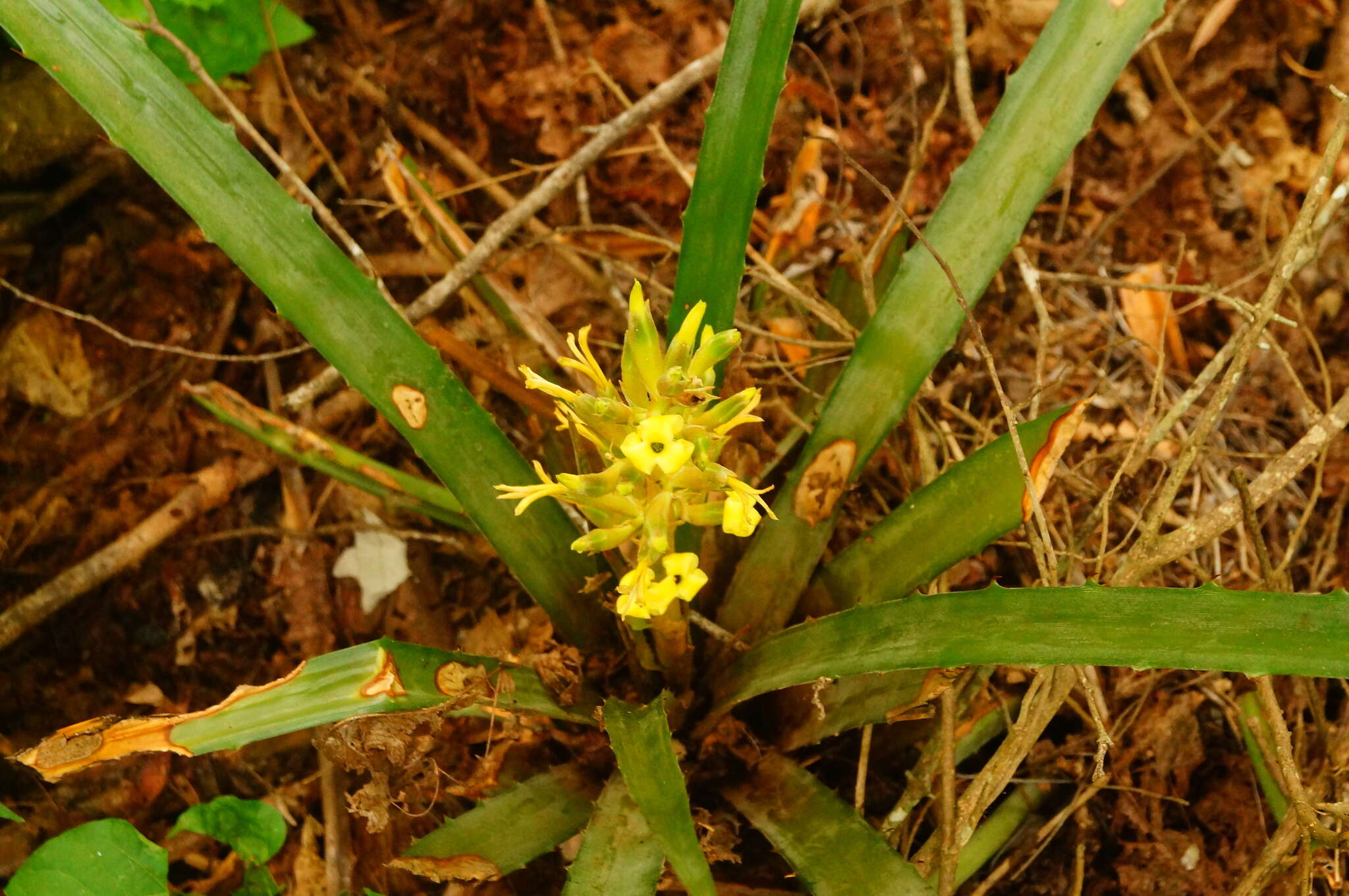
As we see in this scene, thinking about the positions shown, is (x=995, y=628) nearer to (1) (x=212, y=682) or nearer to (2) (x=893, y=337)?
(2) (x=893, y=337)

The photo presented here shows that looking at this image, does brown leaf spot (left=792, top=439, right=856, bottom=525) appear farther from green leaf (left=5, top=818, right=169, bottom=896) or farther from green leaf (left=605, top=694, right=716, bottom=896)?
green leaf (left=5, top=818, right=169, bottom=896)

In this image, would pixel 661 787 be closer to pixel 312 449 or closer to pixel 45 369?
pixel 312 449

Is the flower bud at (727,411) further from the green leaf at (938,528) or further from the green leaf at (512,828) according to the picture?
the green leaf at (512,828)

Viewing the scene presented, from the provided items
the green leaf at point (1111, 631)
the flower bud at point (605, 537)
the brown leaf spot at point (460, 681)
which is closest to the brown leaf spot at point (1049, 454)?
the green leaf at point (1111, 631)

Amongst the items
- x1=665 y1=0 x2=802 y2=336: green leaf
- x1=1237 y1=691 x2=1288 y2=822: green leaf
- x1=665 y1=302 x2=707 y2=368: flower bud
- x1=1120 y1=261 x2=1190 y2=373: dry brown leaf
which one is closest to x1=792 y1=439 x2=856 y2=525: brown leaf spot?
x1=665 y1=0 x2=802 y2=336: green leaf

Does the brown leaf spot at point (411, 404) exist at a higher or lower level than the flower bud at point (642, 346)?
lower

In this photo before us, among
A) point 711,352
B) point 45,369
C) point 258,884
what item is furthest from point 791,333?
point 45,369

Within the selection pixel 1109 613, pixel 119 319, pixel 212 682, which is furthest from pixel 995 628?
pixel 119 319
